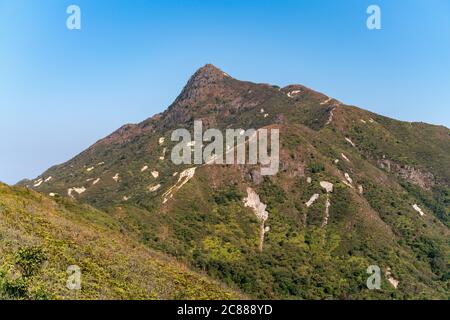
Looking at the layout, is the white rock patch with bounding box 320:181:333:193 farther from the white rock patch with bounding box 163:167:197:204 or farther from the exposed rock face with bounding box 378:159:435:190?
the exposed rock face with bounding box 378:159:435:190

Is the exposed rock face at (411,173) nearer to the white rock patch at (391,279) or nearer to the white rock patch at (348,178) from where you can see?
the white rock patch at (348,178)

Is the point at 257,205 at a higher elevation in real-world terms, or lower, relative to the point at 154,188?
lower

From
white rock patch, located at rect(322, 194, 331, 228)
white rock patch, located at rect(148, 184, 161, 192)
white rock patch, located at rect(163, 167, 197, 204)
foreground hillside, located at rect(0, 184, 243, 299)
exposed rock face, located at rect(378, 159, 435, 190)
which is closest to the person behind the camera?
foreground hillside, located at rect(0, 184, 243, 299)

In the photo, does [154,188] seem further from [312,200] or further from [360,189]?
[360,189]

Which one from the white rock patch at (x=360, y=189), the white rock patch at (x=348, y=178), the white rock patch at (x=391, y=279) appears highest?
the white rock patch at (x=348, y=178)

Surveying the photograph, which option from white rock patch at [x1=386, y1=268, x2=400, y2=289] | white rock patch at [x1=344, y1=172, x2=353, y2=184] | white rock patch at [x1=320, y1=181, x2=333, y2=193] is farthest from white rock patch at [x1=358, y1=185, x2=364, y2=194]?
white rock patch at [x1=386, y1=268, x2=400, y2=289]

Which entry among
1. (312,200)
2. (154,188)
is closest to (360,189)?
(312,200)

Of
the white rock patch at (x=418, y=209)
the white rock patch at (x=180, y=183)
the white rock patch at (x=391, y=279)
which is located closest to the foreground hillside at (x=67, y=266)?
the white rock patch at (x=180, y=183)
